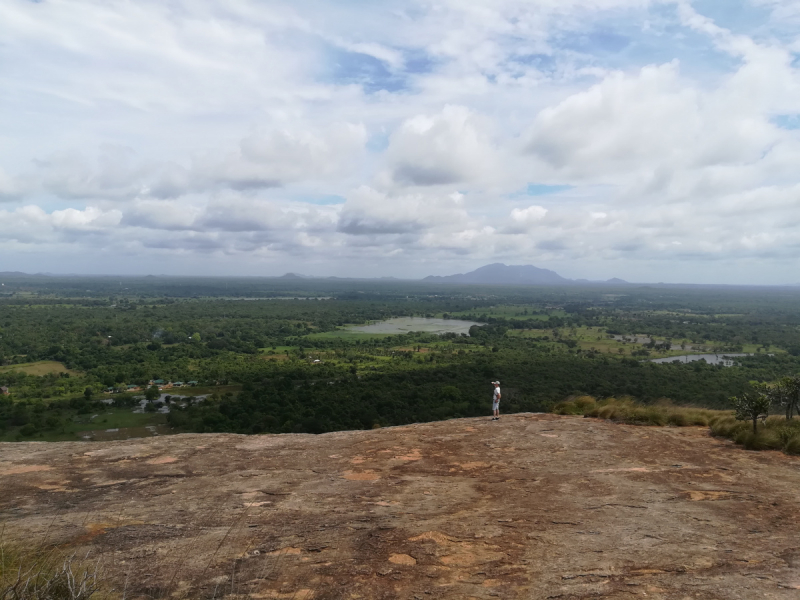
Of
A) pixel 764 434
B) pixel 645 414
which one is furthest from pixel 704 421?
pixel 764 434

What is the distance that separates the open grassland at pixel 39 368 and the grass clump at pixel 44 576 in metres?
64.3

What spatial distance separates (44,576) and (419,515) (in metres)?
3.51

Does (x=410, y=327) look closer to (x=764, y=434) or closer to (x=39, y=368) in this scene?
(x=39, y=368)

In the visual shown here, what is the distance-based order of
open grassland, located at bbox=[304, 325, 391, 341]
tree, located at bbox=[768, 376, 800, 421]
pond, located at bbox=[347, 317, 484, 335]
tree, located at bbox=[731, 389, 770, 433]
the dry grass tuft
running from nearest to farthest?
the dry grass tuft → tree, located at bbox=[731, 389, 770, 433] → tree, located at bbox=[768, 376, 800, 421] → open grassland, located at bbox=[304, 325, 391, 341] → pond, located at bbox=[347, 317, 484, 335]

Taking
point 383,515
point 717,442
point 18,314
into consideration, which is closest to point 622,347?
point 717,442

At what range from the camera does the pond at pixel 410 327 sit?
343ft

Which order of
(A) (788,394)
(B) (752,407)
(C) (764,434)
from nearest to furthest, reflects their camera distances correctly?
(C) (764,434)
(B) (752,407)
(A) (788,394)

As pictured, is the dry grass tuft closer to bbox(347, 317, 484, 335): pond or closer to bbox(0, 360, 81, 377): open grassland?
bbox(0, 360, 81, 377): open grassland

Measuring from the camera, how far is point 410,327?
11206 cm

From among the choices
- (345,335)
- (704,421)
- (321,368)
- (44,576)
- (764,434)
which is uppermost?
(44,576)

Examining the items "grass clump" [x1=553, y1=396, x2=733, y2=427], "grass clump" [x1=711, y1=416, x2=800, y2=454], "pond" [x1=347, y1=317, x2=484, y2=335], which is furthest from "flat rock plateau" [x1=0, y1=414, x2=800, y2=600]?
"pond" [x1=347, y1=317, x2=484, y2=335]

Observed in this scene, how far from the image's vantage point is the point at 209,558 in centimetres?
435

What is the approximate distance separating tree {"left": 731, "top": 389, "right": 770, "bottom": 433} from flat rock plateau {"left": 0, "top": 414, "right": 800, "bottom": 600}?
3.85ft

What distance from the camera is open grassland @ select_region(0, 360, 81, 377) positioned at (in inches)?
2200
